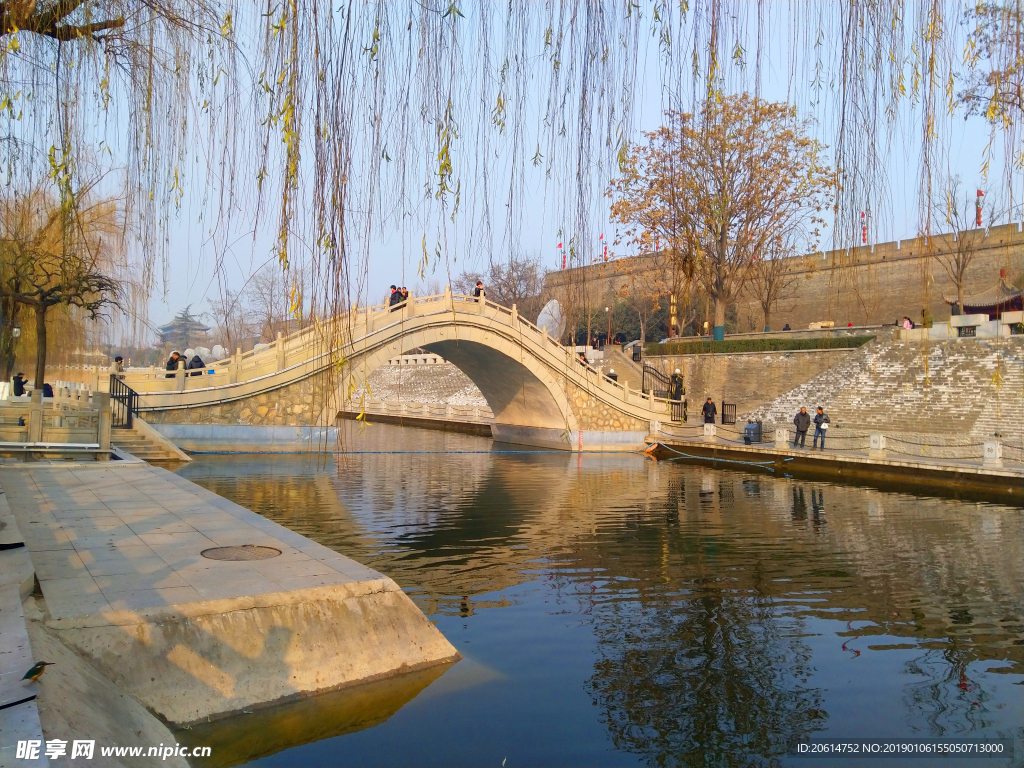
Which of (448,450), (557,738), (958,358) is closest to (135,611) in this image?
(557,738)

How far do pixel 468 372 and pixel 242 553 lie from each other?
881 inches

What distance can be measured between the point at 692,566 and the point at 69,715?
7.41 m

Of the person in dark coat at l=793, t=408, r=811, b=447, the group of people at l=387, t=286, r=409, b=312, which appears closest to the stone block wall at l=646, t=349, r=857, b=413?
the person in dark coat at l=793, t=408, r=811, b=447

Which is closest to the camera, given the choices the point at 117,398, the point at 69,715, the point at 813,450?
the point at 69,715

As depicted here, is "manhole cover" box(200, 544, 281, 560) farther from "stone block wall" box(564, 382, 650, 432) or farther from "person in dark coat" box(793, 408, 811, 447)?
"stone block wall" box(564, 382, 650, 432)

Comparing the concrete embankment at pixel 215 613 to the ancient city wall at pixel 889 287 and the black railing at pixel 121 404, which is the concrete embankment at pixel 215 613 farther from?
the ancient city wall at pixel 889 287

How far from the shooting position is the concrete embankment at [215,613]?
4.42 meters

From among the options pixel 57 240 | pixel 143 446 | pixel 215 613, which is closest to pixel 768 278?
pixel 143 446

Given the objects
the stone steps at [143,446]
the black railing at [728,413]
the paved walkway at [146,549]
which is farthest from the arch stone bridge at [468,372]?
the paved walkway at [146,549]

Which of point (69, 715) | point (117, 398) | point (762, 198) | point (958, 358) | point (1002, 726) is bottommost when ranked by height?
point (1002, 726)

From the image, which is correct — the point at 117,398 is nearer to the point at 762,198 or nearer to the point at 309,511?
the point at 309,511

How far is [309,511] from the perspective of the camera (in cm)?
1273

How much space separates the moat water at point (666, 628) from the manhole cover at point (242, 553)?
151cm

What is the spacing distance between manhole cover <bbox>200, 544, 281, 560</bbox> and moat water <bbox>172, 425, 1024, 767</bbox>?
1.51 m
